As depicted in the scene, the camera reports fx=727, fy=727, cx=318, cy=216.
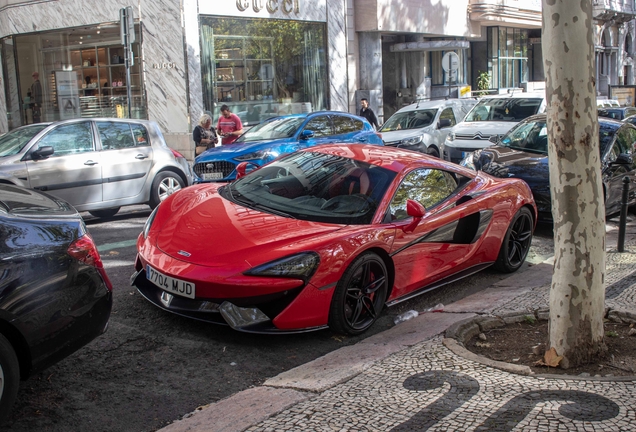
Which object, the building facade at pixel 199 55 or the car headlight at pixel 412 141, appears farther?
the building facade at pixel 199 55

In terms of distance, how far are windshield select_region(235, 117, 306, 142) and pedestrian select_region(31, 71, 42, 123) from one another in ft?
38.4

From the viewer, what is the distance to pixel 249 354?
5164 millimetres

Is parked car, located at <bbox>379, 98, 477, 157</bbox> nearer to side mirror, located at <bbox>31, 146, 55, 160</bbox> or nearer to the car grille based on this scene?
the car grille

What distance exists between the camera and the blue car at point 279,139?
12.3m

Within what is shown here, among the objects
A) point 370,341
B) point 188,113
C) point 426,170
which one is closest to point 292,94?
point 188,113

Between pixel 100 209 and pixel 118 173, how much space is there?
596mm

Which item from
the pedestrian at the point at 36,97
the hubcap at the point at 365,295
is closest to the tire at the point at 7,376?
the hubcap at the point at 365,295

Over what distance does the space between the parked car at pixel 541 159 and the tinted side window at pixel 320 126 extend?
309cm

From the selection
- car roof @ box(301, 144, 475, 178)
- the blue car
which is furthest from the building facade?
car roof @ box(301, 144, 475, 178)

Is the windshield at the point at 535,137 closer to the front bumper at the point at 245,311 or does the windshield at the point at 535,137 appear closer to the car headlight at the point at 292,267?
the car headlight at the point at 292,267

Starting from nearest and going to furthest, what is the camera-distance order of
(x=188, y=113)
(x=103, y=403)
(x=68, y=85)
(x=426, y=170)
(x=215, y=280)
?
1. (x=103, y=403)
2. (x=215, y=280)
3. (x=426, y=170)
4. (x=188, y=113)
5. (x=68, y=85)

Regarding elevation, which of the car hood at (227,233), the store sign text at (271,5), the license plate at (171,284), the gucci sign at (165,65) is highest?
the store sign text at (271,5)

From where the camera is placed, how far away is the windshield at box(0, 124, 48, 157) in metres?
9.86

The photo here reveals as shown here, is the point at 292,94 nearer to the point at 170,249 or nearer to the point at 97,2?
the point at 97,2
